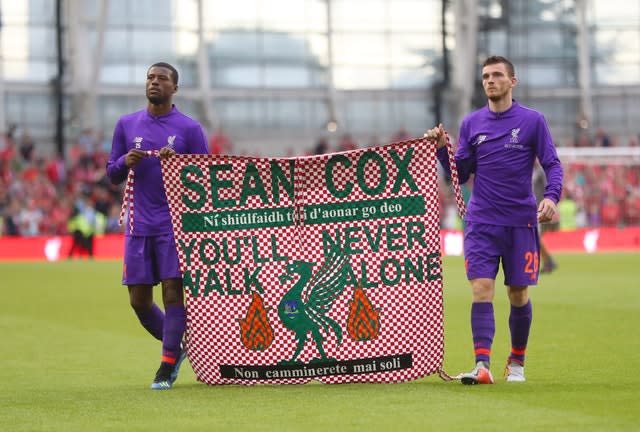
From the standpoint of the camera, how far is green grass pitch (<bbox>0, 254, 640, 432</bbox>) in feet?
25.8

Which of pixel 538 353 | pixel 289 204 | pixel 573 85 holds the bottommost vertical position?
pixel 538 353

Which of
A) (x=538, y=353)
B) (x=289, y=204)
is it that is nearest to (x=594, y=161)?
(x=538, y=353)

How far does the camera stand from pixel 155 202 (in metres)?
10.0

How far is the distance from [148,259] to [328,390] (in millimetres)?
1680

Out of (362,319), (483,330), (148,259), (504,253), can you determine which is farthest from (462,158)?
(148,259)

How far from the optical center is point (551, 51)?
51125 millimetres

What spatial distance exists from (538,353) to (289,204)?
3.28 m

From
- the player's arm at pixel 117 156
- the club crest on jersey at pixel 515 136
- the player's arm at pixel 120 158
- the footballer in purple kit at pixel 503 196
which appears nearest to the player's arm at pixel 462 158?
the footballer in purple kit at pixel 503 196

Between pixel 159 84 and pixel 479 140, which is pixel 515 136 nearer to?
pixel 479 140

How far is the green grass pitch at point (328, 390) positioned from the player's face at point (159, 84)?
2.13m

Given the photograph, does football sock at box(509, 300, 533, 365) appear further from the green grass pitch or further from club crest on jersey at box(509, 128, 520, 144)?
club crest on jersey at box(509, 128, 520, 144)

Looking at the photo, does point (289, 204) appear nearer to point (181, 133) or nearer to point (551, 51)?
point (181, 133)

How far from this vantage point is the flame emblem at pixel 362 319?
32.0ft

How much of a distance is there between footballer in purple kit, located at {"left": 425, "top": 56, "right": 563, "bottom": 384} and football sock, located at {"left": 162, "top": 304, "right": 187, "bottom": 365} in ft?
6.90
